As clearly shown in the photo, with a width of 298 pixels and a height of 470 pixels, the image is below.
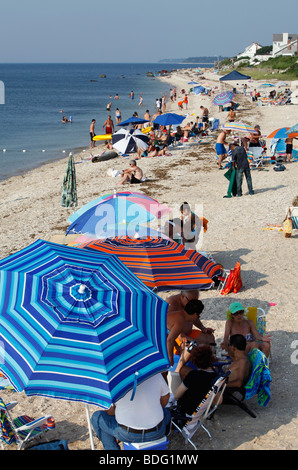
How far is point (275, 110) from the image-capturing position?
31562 millimetres

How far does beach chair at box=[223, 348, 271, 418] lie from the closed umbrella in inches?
52.6

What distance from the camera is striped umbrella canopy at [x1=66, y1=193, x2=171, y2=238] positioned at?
285 inches

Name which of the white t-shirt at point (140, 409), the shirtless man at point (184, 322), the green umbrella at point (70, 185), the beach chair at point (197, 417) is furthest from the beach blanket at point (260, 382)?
the green umbrella at point (70, 185)

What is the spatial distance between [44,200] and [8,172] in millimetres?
8388

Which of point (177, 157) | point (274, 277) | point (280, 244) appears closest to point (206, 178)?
point (177, 157)

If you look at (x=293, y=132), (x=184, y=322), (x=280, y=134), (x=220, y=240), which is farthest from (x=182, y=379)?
(x=280, y=134)

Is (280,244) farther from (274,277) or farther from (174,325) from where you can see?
(174,325)

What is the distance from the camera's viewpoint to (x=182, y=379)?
4.85 meters

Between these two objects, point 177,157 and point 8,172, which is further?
point 8,172

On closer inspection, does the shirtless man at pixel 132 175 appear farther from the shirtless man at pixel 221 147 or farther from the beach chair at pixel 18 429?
the beach chair at pixel 18 429

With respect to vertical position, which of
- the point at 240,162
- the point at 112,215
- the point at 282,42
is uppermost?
the point at 282,42

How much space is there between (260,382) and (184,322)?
3.46ft

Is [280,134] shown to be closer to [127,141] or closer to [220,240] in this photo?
[127,141]

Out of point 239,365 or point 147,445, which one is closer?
point 147,445
